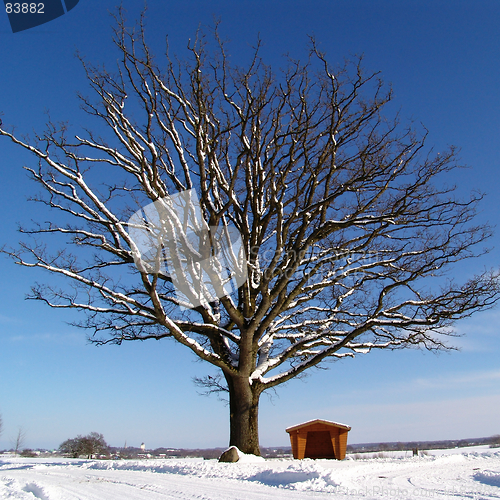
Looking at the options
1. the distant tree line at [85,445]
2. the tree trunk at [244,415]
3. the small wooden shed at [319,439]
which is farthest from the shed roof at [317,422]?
the distant tree line at [85,445]

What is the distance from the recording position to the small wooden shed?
14.5 metres

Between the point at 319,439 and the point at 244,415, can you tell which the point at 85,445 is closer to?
the point at 319,439

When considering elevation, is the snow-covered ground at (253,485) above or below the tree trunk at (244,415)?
below

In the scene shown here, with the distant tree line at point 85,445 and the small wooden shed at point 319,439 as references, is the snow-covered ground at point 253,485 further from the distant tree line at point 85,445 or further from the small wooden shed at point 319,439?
the distant tree line at point 85,445

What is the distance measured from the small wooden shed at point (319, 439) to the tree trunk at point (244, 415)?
241 inches

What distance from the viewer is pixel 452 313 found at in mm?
9250

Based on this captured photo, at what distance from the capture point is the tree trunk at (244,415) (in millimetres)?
9219

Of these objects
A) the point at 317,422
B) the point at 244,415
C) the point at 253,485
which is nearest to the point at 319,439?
the point at 317,422

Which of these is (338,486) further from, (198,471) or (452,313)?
(452,313)

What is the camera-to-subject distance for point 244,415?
9469 mm

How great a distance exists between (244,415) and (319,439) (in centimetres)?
871

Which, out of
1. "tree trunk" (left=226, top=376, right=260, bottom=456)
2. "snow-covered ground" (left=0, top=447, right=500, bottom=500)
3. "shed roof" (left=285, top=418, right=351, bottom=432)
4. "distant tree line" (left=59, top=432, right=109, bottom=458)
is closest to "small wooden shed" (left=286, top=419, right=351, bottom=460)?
"shed roof" (left=285, top=418, right=351, bottom=432)

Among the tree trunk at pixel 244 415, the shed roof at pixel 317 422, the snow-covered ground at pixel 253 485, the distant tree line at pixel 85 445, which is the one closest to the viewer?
the snow-covered ground at pixel 253 485

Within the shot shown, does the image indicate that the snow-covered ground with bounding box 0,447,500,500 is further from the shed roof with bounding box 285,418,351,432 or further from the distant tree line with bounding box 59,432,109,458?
the distant tree line with bounding box 59,432,109,458
